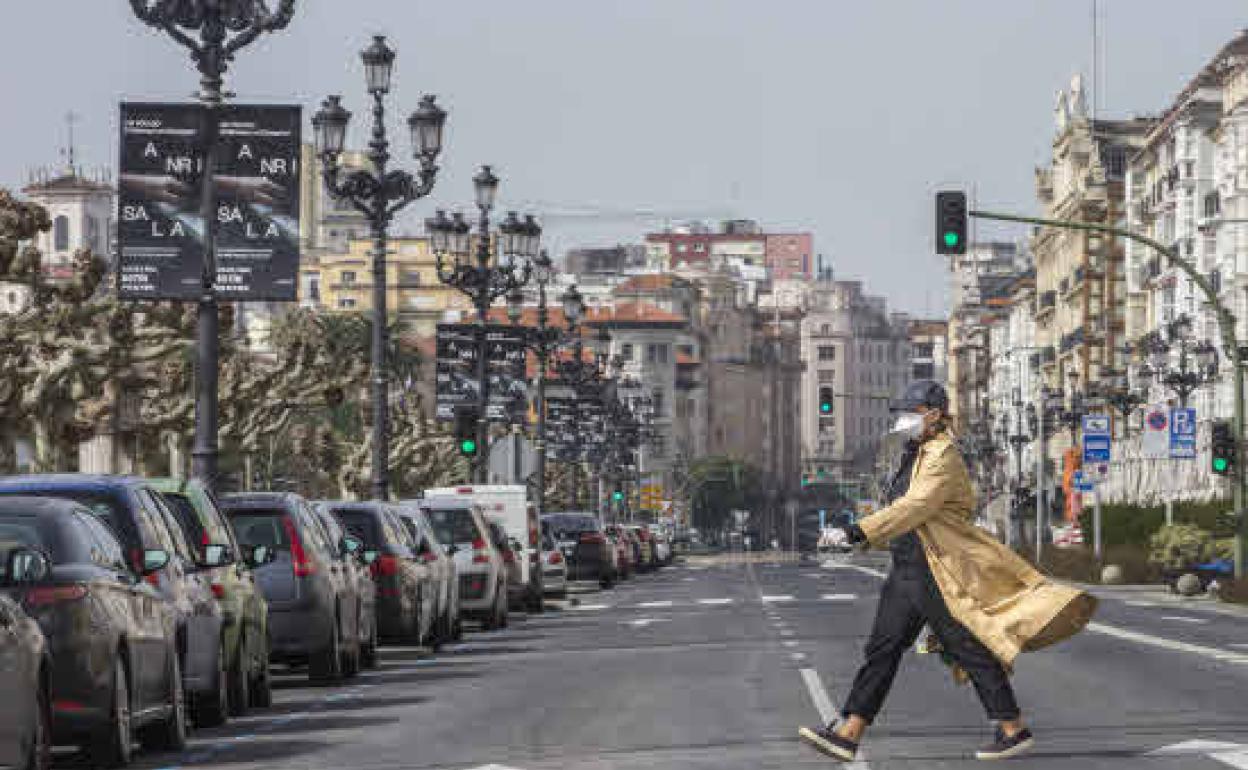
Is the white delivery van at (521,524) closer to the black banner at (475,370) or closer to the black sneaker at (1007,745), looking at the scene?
the black banner at (475,370)

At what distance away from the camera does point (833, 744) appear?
1456 centimetres

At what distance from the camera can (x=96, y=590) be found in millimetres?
14680

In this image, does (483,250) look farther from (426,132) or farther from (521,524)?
(426,132)

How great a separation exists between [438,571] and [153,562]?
1611 centimetres

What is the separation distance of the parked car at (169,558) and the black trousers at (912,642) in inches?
153

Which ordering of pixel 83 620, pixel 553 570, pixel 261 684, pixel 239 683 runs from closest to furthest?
pixel 83 620 → pixel 239 683 → pixel 261 684 → pixel 553 570

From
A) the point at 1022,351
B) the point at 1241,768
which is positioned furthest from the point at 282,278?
the point at 1022,351

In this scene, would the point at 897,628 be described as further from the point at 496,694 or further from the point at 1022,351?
the point at 1022,351

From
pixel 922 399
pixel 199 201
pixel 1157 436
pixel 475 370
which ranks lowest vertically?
pixel 922 399

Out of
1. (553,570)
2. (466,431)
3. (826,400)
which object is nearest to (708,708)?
(466,431)

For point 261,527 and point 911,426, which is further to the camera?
point 261,527

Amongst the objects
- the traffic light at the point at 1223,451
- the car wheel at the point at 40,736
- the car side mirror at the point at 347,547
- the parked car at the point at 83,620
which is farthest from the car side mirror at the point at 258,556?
the traffic light at the point at 1223,451

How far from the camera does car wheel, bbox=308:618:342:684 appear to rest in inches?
932

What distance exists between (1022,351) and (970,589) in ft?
523
